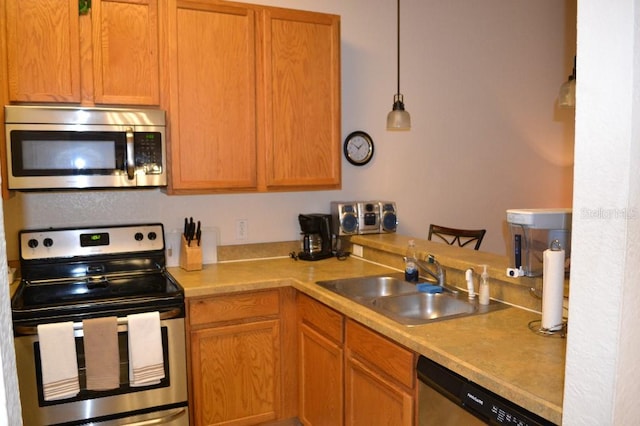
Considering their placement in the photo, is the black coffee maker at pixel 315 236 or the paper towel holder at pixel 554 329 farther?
the black coffee maker at pixel 315 236

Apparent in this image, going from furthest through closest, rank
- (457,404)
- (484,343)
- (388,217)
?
1. (388,217)
2. (484,343)
3. (457,404)

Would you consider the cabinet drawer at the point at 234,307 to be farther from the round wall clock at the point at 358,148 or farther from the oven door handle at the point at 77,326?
the round wall clock at the point at 358,148

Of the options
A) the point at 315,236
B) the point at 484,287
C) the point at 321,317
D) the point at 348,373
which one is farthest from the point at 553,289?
the point at 315,236

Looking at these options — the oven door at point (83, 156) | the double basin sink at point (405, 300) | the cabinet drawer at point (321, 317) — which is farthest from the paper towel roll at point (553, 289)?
the oven door at point (83, 156)

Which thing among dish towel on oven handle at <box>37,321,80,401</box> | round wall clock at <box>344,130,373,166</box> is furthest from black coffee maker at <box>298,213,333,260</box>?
dish towel on oven handle at <box>37,321,80,401</box>

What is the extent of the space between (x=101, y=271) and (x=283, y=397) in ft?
3.83

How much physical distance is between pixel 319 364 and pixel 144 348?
31.4 inches

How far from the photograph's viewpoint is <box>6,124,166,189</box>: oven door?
7.80 feet

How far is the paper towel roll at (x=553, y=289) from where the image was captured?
→ 5.55 feet

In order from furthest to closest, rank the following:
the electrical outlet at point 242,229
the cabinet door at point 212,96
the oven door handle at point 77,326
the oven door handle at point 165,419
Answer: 1. the electrical outlet at point 242,229
2. the cabinet door at point 212,96
3. the oven door handle at point 165,419
4. the oven door handle at point 77,326

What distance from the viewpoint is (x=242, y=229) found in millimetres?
3205

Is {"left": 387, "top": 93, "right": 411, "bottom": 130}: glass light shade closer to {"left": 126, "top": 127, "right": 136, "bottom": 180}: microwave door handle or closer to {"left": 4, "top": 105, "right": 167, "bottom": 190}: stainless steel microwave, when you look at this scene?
{"left": 4, "top": 105, "right": 167, "bottom": 190}: stainless steel microwave

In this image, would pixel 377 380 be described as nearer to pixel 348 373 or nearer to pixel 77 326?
pixel 348 373

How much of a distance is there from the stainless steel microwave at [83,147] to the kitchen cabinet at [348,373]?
1.03 m
